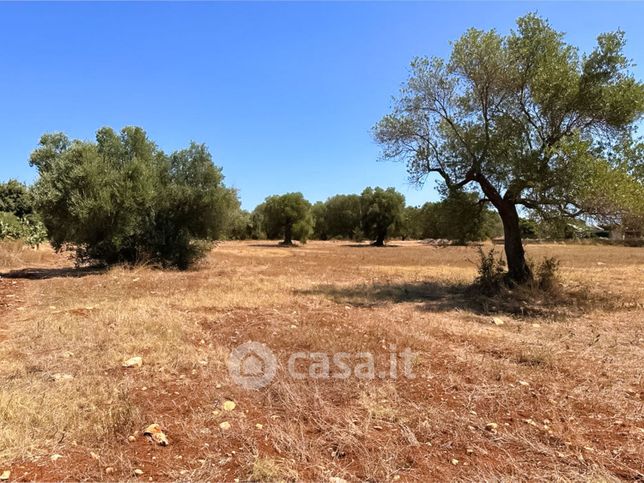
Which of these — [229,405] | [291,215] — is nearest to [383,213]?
[291,215]

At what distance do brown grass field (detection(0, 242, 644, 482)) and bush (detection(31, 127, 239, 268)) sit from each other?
917 centimetres

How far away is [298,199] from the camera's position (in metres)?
64.9

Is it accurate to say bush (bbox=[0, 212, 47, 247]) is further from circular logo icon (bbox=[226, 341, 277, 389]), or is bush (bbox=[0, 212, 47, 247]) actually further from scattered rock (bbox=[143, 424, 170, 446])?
scattered rock (bbox=[143, 424, 170, 446])

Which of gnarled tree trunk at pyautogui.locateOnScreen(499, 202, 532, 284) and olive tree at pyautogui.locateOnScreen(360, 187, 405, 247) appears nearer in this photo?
gnarled tree trunk at pyautogui.locateOnScreen(499, 202, 532, 284)

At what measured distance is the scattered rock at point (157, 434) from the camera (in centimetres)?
406

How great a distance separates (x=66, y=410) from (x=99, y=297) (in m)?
8.45

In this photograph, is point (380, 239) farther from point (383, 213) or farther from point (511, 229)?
point (511, 229)

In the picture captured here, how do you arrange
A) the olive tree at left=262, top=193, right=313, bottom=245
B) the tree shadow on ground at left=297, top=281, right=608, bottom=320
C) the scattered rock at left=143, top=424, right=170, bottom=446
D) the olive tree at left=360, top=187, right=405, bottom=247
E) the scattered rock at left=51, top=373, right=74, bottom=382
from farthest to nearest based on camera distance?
the olive tree at left=360, top=187, right=405, bottom=247 < the olive tree at left=262, top=193, right=313, bottom=245 < the tree shadow on ground at left=297, top=281, right=608, bottom=320 < the scattered rock at left=51, top=373, right=74, bottom=382 < the scattered rock at left=143, top=424, right=170, bottom=446

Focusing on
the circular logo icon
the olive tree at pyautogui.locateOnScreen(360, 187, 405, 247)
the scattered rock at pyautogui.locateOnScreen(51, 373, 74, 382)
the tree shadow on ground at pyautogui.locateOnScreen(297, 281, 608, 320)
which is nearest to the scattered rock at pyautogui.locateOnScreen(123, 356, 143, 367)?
the scattered rock at pyautogui.locateOnScreen(51, 373, 74, 382)

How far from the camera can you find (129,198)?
19016 mm

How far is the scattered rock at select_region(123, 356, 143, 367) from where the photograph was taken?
6129 mm

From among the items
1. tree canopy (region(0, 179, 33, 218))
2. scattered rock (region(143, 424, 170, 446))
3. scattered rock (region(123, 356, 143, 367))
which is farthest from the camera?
tree canopy (region(0, 179, 33, 218))

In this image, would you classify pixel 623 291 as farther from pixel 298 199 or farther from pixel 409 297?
pixel 298 199

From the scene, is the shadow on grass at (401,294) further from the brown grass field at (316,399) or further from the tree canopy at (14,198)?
the tree canopy at (14,198)
